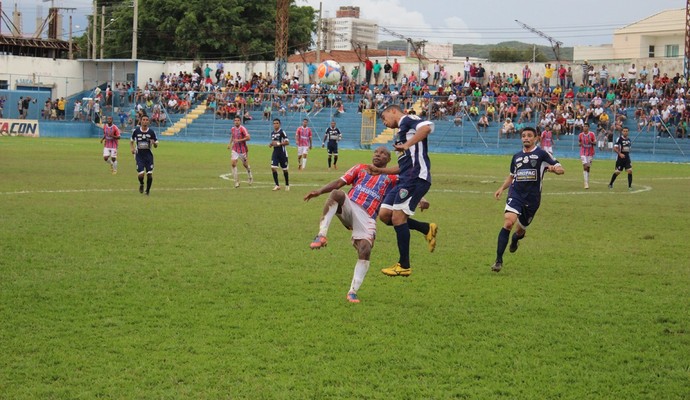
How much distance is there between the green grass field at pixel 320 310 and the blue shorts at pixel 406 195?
0.96m

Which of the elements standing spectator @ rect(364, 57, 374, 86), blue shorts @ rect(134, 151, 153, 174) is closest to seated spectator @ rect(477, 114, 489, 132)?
standing spectator @ rect(364, 57, 374, 86)

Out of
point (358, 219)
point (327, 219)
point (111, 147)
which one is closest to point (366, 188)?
point (358, 219)

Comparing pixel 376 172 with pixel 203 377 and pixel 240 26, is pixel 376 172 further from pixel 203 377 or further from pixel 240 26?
pixel 240 26

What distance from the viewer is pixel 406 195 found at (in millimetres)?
11727

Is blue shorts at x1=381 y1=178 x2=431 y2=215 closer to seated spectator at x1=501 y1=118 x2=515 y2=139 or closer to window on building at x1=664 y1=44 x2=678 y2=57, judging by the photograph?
seated spectator at x1=501 y1=118 x2=515 y2=139

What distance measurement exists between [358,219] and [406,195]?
1.81 m

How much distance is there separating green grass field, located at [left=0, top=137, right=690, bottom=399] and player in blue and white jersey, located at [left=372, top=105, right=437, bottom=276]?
0.48 m

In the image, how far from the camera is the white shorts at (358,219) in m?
10.0

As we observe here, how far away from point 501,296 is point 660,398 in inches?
154

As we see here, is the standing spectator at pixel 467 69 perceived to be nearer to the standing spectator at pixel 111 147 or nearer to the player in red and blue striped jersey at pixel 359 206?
the standing spectator at pixel 111 147

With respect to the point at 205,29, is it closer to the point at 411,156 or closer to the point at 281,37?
the point at 281,37

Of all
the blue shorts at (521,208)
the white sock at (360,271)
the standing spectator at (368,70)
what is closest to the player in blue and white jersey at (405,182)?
the white sock at (360,271)

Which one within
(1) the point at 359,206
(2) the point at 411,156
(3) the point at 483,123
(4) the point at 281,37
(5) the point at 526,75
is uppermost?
(4) the point at 281,37

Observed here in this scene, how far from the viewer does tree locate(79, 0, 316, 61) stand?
88.8m
